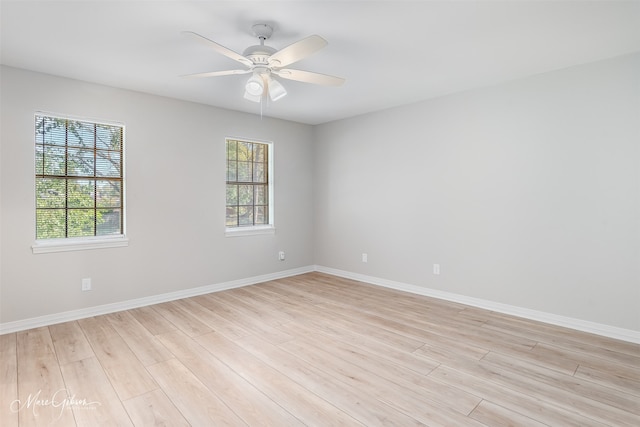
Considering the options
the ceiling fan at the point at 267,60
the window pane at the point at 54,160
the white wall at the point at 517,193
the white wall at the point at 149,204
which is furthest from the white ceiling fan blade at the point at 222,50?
the white wall at the point at 517,193

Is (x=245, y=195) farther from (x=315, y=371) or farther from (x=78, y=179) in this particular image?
(x=315, y=371)

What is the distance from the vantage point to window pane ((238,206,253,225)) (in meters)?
4.99

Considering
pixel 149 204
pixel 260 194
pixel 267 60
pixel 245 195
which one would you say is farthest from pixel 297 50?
pixel 260 194

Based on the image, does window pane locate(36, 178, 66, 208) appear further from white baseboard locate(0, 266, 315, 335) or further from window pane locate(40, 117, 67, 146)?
white baseboard locate(0, 266, 315, 335)

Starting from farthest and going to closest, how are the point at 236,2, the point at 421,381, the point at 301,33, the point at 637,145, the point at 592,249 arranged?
1. the point at 592,249
2. the point at 637,145
3. the point at 301,33
4. the point at 421,381
5. the point at 236,2

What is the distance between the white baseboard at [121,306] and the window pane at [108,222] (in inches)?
32.7

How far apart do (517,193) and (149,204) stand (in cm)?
425

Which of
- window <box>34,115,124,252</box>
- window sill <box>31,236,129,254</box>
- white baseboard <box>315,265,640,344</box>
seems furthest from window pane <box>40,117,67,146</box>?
white baseboard <box>315,265,640,344</box>

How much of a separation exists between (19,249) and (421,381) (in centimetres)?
384

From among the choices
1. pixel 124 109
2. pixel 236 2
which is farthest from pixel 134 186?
pixel 236 2

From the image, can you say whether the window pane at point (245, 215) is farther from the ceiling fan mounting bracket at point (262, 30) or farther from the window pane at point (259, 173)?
the ceiling fan mounting bracket at point (262, 30)

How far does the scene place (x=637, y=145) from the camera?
114 inches

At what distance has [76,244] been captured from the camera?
3492mm

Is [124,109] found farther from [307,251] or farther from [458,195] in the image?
[458,195]
